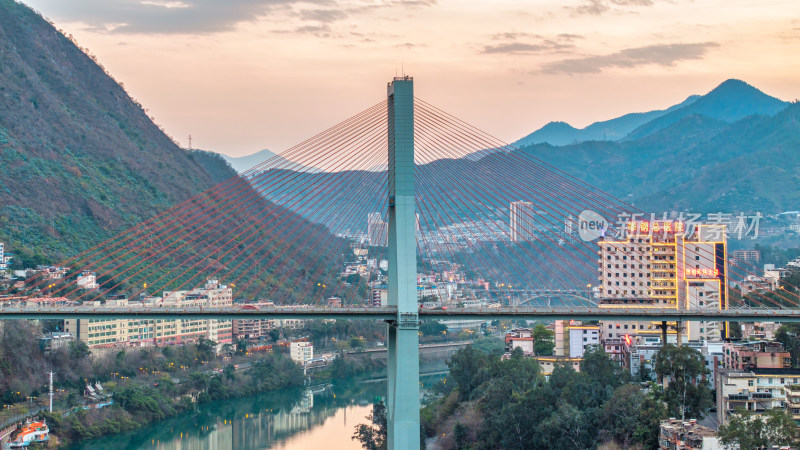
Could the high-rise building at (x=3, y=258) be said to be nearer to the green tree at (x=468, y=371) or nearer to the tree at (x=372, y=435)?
the tree at (x=372, y=435)

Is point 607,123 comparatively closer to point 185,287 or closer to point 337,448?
point 185,287

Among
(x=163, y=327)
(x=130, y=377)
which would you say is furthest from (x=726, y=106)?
(x=130, y=377)

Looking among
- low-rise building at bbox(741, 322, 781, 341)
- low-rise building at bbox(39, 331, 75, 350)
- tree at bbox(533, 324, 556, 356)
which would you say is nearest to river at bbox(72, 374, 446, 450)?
low-rise building at bbox(39, 331, 75, 350)

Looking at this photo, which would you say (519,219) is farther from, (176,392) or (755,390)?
(755,390)

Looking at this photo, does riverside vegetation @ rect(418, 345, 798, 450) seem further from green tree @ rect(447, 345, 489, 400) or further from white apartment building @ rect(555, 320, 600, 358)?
white apartment building @ rect(555, 320, 600, 358)

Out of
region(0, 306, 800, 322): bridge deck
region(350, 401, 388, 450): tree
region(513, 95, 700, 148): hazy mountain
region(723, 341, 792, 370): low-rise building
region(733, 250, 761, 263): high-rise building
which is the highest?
region(513, 95, 700, 148): hazy mountain
